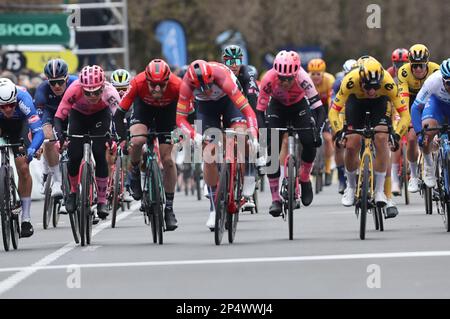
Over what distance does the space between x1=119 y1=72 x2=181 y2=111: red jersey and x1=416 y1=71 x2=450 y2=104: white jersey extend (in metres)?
2.71

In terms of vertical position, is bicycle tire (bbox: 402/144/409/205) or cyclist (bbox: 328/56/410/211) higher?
cyclist (bbox: 328/56/410/211)

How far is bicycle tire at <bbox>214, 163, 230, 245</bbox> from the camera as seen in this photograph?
54.1 ft

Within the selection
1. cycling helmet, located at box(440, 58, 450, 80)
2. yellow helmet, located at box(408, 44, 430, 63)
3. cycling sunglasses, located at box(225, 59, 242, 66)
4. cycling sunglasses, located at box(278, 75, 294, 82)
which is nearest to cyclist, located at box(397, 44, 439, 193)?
yellow helmet, located at box(408, 44, 430, 63)

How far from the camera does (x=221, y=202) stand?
16.5 metres

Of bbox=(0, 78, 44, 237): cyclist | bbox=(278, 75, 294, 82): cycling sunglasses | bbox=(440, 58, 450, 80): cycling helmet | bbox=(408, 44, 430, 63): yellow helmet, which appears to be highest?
bbox=(408, 44, 430, 63): yellow helmet

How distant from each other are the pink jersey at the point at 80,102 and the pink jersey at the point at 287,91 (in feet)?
5.12

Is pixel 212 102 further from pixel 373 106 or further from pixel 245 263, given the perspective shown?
pixel 245 263

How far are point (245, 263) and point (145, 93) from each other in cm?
334

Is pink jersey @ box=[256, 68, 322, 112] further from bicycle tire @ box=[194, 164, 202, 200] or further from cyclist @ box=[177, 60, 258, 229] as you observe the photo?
bicycle tire @ box=[194, 164, 202, 200]

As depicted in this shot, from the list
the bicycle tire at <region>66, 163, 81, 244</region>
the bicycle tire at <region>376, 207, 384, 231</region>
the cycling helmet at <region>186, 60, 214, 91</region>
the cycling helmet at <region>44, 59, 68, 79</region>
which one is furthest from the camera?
the cycling helmet at <region>44, 59, 68, 79</region>

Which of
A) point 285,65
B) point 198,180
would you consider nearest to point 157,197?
point 285,65

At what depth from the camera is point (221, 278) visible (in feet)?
44.6

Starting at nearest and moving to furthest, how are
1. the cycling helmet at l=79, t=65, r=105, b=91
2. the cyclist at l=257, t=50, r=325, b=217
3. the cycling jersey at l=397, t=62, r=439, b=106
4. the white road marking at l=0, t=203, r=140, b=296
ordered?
the white road marking at l=0, t=203, r=140, b=296 < the cycling helmet at l=79, t=65, r=105, b=91 < the cyclist at l=257, t=50, r=325, b=217 < the cycling jersey at l=397, t=62, r=439, b=106
